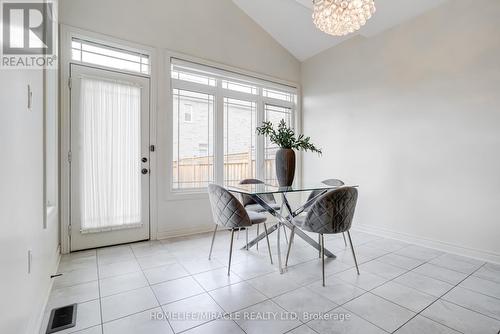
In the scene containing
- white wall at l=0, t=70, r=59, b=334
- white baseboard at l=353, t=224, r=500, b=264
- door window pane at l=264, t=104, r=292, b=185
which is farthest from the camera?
door window pane at l=264, t=104, r=292, b=185

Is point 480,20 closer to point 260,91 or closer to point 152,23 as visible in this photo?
point 260,91

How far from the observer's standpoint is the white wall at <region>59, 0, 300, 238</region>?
2.91 meters

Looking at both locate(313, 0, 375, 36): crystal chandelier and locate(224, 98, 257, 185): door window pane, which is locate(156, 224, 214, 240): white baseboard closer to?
locate(224, 98, 257, 185): door window pane

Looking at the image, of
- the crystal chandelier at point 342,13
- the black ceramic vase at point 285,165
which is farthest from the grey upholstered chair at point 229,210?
the crystal chandelier at point 342,13

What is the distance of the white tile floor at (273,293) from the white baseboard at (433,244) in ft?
0.42

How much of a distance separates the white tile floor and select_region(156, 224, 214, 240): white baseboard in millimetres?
431

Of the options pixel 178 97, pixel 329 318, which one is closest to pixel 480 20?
pixel 329 318

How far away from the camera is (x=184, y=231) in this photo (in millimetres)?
3488

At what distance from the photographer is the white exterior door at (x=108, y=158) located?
2783 mm

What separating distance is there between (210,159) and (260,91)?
1486 millimetres

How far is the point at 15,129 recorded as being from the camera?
3.93 ft

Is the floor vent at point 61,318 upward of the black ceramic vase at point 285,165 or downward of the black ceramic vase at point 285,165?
downward

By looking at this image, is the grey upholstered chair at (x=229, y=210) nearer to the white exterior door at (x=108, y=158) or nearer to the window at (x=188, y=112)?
the white exterior door at (x=108, y=158)

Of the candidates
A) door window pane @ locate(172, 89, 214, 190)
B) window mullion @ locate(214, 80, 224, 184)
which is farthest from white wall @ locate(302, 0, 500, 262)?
door window pane @ locate(172, 89, 214, 190)
